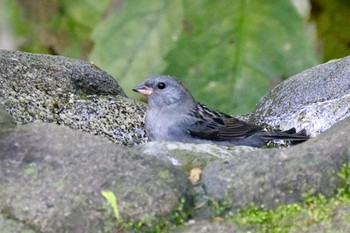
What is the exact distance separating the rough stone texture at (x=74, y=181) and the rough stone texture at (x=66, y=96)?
3.48 ft

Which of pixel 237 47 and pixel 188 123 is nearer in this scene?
pixel 237 47

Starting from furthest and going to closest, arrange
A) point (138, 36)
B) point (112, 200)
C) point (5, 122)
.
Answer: point (138, 36), point (5, 122), point (112, 200)

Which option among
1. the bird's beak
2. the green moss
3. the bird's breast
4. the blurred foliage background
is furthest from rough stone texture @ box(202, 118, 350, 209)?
the bird's beak

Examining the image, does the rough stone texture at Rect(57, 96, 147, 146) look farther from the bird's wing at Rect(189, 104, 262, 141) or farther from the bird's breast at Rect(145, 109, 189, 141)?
the bird's wing at Rect(189, 104, 262, 141)

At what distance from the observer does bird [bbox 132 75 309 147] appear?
18.6 feet

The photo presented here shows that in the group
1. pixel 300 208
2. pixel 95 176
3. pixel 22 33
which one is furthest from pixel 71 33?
pixel 300 208

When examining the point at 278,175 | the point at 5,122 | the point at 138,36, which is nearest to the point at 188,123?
the point at 138,36

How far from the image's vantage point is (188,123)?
Answer: 6.05 m

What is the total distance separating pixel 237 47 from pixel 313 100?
1.22 meters

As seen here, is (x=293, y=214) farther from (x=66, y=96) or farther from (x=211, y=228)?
(x=66, y=96)

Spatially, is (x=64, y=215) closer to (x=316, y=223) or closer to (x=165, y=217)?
(x=165, y=217)

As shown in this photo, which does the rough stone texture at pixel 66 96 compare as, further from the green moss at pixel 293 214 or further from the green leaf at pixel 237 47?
the green moss at pixel 293 214

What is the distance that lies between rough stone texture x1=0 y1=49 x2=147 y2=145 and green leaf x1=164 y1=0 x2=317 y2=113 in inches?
35.0

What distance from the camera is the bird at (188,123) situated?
568 centimetres
